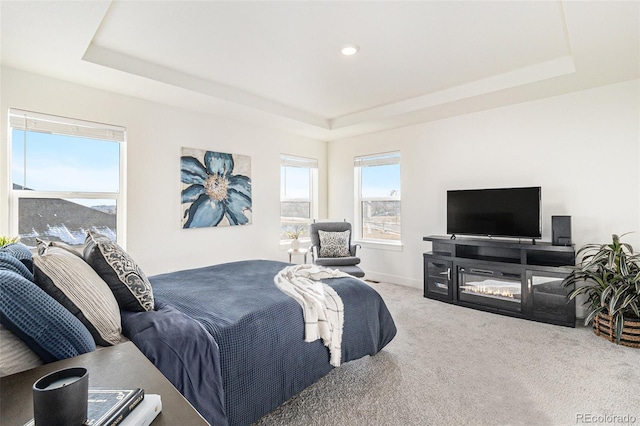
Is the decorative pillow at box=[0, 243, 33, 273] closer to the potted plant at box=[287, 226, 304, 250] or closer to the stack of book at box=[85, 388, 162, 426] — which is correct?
the stack of book at box=[85, 388, 162, 426]

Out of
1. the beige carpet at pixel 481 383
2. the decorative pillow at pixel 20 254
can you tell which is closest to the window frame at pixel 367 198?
the beige carpet at pixel 481 383

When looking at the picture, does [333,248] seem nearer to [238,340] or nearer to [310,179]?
[310,179]

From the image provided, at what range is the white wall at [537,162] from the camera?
329 cm

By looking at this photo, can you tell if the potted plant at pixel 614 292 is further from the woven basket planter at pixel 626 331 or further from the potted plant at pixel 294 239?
the potted plant at pixel 294 239

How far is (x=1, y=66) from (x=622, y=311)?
5782 millimetres

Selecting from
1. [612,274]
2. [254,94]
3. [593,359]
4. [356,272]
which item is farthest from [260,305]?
[612,274]

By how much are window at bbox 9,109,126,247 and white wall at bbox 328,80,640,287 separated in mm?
3637

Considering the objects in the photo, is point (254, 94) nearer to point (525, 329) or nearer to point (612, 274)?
point (525, 329)

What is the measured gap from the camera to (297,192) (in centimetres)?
550

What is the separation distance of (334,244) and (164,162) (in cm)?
245

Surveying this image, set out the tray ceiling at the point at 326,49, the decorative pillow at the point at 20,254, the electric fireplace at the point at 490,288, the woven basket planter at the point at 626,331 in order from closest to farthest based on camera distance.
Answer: the decorative pillow at the point at 20,254
the tray ceiling at the point at 326,49
the woven basket planter at the point at 626,331
the electric fireplace at the point at 490,288

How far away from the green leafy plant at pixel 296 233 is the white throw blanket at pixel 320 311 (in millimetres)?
2749

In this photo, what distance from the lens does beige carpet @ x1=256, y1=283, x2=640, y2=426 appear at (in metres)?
1.87

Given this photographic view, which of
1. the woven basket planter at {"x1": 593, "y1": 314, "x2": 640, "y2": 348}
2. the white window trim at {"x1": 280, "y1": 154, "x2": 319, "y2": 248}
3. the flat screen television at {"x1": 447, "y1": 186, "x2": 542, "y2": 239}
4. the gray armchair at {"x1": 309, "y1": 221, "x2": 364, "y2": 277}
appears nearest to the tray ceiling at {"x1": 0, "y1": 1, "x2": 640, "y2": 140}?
the flat screen television at {"x1": 447, "y1": 186, "x2": 542, "y2": 239}
